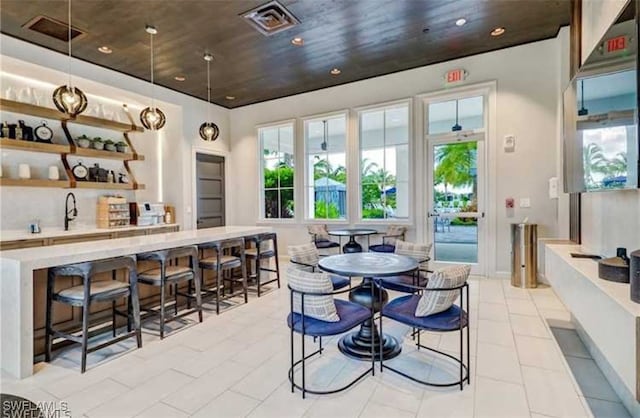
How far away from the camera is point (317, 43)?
4.89 meters

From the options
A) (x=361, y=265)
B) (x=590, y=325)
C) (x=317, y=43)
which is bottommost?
(x=590, y=325)

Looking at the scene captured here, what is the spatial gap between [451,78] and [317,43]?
2313 millimetres

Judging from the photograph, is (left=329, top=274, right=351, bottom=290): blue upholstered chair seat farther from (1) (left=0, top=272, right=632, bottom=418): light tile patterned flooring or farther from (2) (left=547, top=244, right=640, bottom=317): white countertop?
(2) (left=547, top=244, right=640, bottom=317): white countertop

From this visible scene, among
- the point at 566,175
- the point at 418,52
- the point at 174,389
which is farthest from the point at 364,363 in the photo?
the point at 418,52

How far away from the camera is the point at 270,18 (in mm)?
4184

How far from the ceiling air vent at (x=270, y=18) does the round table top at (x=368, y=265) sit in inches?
117

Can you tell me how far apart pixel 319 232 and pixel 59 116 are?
460 cm

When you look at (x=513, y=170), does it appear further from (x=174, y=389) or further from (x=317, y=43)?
(x=174, y=389)

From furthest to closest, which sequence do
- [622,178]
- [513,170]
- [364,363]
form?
[513,170] < [364,363] < [622,178]

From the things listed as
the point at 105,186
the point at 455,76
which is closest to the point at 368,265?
the point at 455,76

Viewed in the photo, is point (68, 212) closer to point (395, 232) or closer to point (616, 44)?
point (395, 232)

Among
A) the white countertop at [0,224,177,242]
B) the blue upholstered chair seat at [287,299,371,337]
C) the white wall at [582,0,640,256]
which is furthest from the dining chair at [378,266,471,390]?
the white countertop at [0,224,177,242]

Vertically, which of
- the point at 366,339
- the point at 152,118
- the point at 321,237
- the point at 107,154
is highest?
the point at 152,118

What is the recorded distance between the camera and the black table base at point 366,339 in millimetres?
2826
